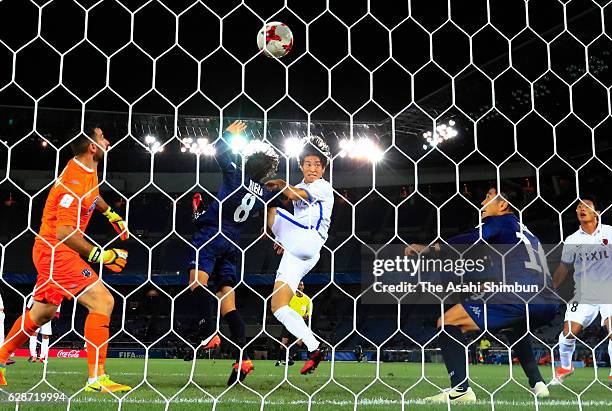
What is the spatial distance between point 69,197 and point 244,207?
4.63ft

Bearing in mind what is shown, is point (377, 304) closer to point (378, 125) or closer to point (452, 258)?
point (378, 125)

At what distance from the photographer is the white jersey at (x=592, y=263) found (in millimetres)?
5613

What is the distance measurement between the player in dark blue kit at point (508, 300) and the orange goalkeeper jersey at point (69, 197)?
1894 millimetres

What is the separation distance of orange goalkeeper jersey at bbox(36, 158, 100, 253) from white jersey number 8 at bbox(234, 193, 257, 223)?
1190 mm

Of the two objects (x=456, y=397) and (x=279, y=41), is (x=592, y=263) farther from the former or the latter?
(x=279, y=41)

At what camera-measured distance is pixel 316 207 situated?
4.12 metres

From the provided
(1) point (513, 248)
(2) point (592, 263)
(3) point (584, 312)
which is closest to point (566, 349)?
(3) point (584, 312)

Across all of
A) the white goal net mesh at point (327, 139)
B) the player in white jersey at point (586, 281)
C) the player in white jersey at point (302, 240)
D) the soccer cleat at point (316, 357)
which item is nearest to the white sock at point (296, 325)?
the player in white jersey at point (302, 240)

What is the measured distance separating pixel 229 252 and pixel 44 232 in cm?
135

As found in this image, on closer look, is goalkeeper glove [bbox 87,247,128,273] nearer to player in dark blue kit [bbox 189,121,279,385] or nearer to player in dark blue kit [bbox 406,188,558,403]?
player in dark blue kit [bbox 189,121,279,385]

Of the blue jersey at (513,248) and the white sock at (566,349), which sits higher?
the blue jersey at (513,248)

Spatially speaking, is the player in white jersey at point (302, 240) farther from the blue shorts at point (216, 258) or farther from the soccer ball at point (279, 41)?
the soccer ball at point (279, 41)

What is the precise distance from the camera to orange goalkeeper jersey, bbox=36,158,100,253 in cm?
320

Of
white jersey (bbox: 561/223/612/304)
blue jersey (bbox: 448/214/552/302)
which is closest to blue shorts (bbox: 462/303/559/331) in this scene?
blue jersey (bbox: 448/214/552/302)
